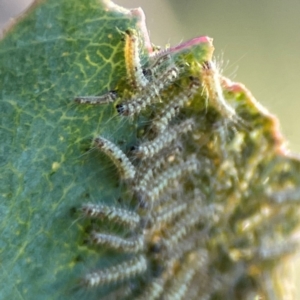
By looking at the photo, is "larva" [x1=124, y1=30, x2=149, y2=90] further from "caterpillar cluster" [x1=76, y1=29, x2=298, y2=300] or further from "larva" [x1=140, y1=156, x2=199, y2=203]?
"larva" [x1=140, y1=156, x2=199, y2=203]

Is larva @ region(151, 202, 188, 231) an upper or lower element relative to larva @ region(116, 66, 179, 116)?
lower

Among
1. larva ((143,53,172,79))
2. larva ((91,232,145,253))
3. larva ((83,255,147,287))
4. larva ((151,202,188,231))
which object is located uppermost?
larva ((143,53,172,79))

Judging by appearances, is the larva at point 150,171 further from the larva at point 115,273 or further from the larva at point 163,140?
the larva at point 115,273

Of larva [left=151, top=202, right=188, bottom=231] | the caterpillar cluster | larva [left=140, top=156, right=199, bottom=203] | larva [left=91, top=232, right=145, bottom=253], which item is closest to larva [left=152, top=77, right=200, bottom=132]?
the caterpillar cluster

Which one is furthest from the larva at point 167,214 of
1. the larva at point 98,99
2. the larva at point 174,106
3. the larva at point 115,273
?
the larva at point 98,99

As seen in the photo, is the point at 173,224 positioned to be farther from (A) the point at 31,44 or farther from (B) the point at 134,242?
(A) the point at 31,44

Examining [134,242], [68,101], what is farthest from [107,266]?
[68,101]

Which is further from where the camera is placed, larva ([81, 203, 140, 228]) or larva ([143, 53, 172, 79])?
larva ([143, 53, 172, 79])
